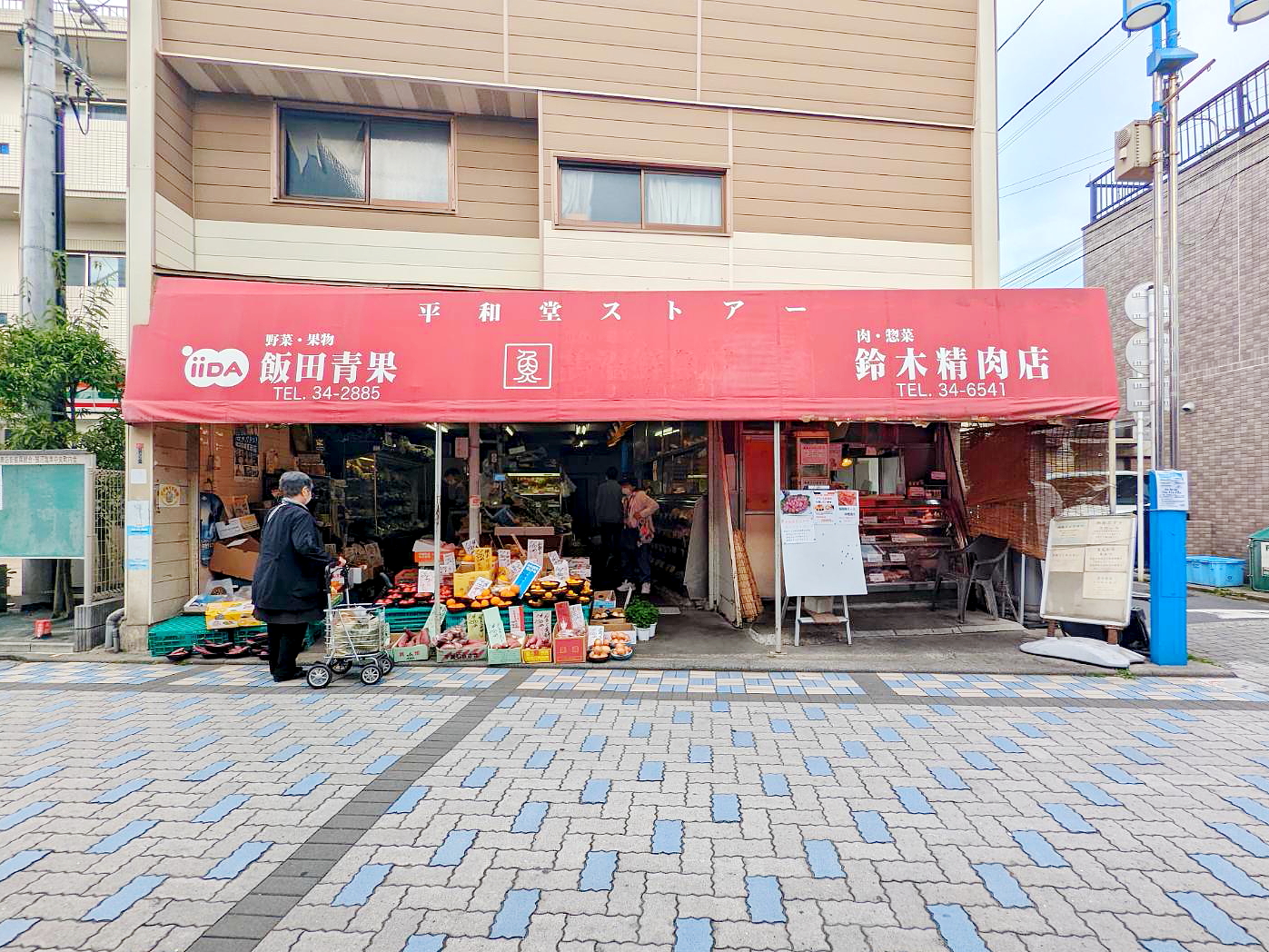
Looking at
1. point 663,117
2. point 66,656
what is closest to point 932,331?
point 663,117

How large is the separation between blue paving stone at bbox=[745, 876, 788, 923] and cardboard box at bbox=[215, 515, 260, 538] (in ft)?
26.8

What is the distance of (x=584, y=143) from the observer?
877 centimetres

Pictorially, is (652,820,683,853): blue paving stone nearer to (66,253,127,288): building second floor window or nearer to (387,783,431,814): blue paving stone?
(387,783,431,814): blue paving stone

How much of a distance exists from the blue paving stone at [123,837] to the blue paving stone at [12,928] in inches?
21.9

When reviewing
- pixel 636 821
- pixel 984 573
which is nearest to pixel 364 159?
pixel 636 821

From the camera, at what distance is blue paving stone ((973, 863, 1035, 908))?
2.86 meters

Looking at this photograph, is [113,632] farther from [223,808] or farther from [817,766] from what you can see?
[817,766]

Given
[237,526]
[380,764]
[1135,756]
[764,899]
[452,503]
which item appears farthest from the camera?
[452,503]

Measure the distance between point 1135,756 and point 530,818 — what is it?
171 inches

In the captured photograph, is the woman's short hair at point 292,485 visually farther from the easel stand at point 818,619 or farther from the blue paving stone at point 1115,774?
the blue paving stone at point 1115,774

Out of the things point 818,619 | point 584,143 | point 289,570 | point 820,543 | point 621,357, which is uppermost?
point 584,143

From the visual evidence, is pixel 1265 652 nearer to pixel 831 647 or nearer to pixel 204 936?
pixel 831 647

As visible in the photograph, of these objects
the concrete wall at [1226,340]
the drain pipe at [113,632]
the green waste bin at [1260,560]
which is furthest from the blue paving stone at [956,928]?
the concrete wall at [1226,340]

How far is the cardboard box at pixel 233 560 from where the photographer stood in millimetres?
8188
